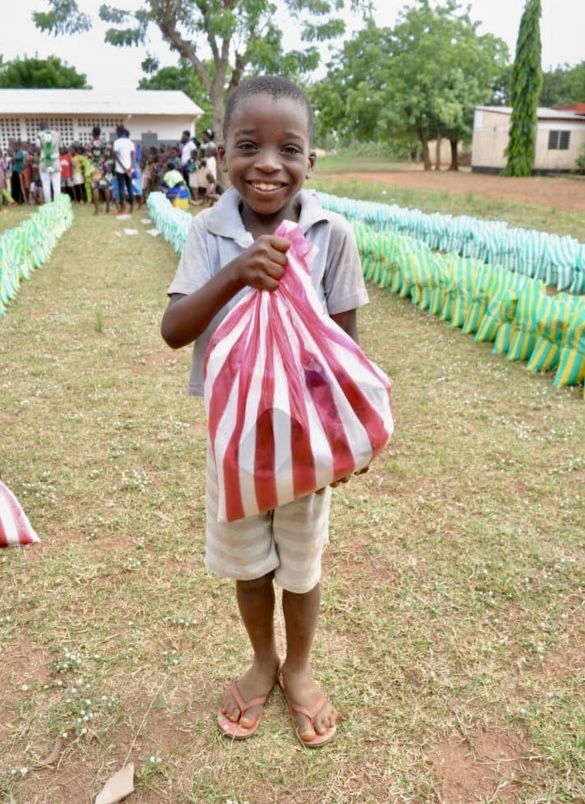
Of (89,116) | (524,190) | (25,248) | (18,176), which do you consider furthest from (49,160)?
(524,190)

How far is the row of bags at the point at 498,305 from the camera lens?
4.69 meters

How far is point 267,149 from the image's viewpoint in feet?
4.56

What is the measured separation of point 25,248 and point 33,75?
43.6 m

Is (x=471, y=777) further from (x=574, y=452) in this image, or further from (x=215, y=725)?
(x=574, y=452)

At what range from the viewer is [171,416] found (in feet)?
13.8

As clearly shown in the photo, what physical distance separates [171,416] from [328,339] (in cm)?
299

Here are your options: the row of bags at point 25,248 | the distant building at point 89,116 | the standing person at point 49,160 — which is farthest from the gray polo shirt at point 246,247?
the distant building at point 89,116

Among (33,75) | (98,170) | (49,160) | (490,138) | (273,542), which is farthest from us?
(33,75)

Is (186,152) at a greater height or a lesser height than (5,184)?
greater

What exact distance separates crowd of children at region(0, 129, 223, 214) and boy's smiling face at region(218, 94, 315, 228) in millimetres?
13343

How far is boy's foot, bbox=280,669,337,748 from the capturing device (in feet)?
6.22

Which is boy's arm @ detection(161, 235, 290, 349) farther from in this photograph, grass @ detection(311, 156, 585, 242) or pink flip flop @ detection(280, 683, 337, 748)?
grass @ detection(311, 156, 585, 242)

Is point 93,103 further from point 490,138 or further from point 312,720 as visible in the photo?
point 312,720

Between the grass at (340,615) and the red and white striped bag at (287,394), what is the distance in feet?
3.25
